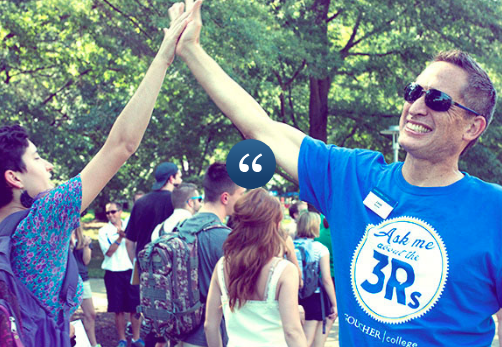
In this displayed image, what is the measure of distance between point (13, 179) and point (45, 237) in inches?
12.8

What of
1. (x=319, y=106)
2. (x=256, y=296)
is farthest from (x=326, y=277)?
(x=319, y=106)

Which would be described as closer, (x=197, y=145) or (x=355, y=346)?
(x=355, y=346)

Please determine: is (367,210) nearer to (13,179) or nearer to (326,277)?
(13,179)

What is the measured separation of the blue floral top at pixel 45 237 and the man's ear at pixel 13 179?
17cm

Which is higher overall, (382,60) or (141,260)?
(382,60)

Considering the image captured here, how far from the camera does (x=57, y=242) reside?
8.35 ft

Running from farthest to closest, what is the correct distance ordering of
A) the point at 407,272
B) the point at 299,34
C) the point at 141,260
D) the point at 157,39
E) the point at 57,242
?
the point at 299,34 → the point at 157,39 → the point at 141,260 → the point at 57,242 → the point at 407,272

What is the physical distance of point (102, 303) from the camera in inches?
455

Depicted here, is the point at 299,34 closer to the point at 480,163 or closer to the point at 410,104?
the point at 480,163

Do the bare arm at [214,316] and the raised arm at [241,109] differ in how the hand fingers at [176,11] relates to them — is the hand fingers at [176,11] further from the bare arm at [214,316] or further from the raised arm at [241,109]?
the bare arm at [214,316]

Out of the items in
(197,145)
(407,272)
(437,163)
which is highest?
(197,145)

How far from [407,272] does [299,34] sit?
1423cm

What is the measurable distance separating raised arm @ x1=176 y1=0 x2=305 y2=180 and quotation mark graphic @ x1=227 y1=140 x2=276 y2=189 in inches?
17.6

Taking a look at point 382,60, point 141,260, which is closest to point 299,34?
point 382,60
